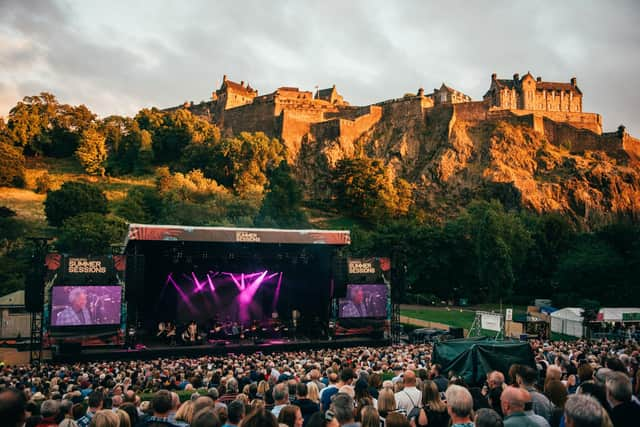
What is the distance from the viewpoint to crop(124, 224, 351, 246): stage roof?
18312mm

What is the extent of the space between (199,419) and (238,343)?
17.8m

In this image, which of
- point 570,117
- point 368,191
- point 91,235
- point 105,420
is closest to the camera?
point 105,420

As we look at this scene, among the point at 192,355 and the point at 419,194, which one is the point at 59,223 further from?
the point at 419,194

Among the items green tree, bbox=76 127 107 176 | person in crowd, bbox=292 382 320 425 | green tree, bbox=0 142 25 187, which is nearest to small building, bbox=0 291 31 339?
person in crowd, bbox=292 382 320 425

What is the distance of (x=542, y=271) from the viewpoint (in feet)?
140

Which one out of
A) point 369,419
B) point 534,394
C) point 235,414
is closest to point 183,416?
point 235,414

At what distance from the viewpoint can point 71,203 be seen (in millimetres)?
46906

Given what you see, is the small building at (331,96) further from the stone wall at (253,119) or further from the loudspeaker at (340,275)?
the loudspeaker at (340,275)

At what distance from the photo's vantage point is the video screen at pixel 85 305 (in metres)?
17.4

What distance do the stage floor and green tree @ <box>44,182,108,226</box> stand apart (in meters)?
31.8

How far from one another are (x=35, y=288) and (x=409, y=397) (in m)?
14.3

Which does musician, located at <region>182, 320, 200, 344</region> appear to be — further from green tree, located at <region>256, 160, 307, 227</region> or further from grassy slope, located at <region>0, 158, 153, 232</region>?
grassy slope, located at <region>0, 158, 153, 232</region>

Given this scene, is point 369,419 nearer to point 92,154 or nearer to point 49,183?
point 49,183

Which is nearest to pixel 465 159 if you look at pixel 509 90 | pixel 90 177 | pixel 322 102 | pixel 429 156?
pixel 429 156
